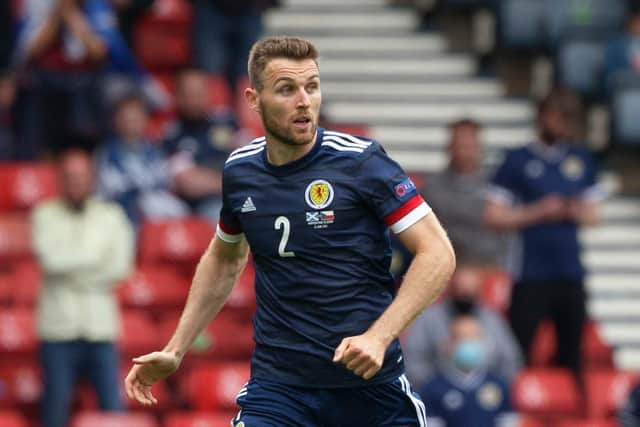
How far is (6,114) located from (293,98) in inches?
234

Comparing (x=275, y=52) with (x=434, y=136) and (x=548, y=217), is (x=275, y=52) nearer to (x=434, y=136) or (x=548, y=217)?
(x=548, y=217)

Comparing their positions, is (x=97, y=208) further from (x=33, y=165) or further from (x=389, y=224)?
(x=389, y=224)

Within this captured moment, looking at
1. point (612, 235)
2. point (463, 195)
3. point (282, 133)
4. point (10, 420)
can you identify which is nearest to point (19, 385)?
point (10, 420)

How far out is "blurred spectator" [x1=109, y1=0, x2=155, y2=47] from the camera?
39.4 feet

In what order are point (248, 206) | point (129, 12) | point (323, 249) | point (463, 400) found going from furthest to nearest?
point (129, 12) → point (463, 400) → point (248, 206) → point (323, 249)

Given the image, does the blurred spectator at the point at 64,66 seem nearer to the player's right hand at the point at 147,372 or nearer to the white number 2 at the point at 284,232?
the player's right hand at the point at 147,372

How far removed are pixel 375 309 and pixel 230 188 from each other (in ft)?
2.13

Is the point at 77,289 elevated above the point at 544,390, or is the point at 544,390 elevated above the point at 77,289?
the point at 77,289

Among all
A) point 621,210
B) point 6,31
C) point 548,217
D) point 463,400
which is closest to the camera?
point 463,400

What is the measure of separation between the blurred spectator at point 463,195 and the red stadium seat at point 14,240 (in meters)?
2.50

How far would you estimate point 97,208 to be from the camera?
10031 millimetres

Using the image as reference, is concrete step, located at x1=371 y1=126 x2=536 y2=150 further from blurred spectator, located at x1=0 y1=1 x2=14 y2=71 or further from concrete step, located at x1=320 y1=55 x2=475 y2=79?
blurred spectator, located at x1=0 y1=1 x2=14 y2=71

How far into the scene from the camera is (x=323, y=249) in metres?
5.69

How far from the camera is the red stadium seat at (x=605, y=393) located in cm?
1052
